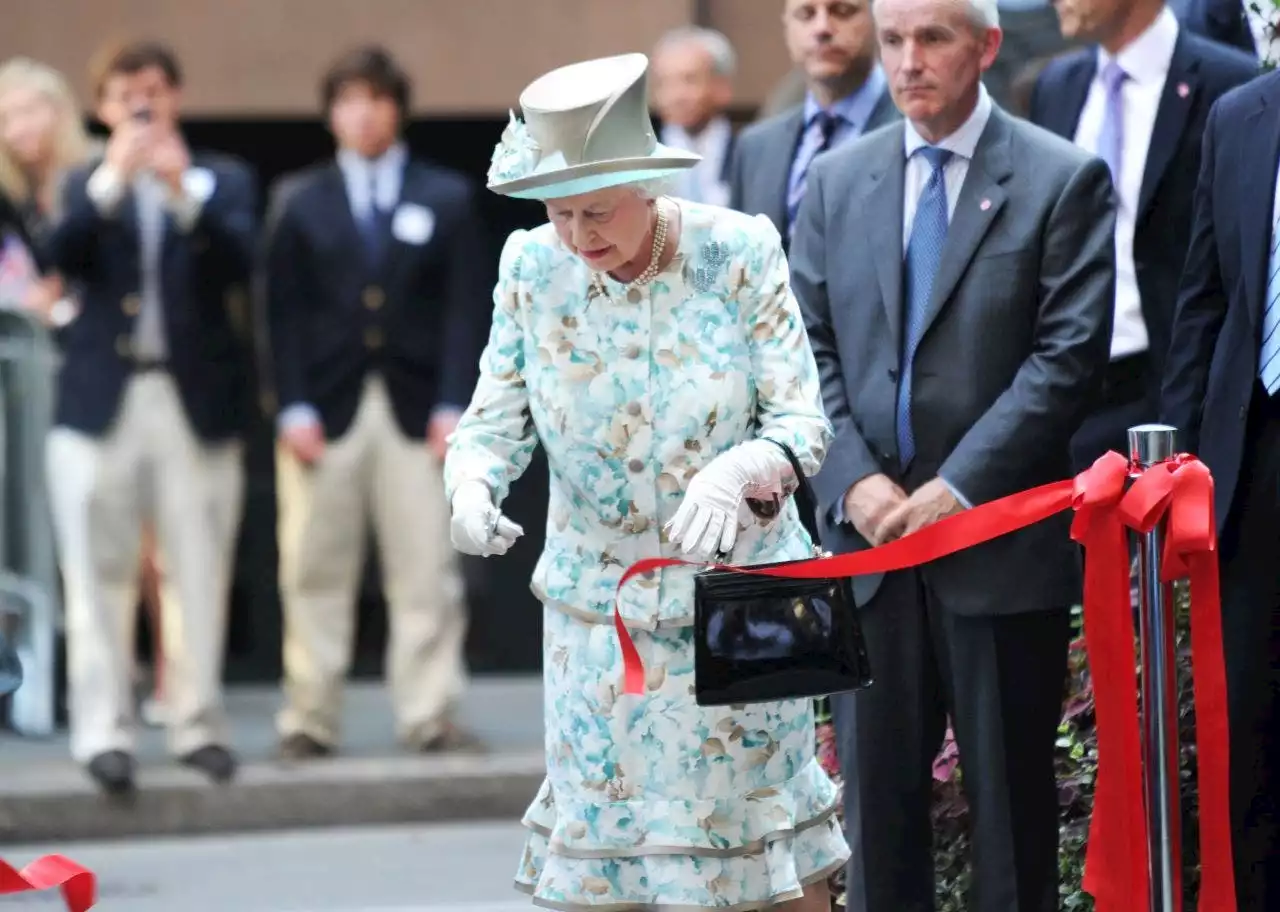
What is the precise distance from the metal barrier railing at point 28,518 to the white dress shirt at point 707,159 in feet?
7.65

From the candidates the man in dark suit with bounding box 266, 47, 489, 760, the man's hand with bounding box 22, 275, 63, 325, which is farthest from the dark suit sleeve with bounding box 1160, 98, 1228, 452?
the man's hand with bounding box 22, 275, 63, 325

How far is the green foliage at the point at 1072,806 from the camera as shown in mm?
5711

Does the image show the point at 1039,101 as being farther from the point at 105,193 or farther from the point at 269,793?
the point at 269,793

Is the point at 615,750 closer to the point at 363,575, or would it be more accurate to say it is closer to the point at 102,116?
the point at 102,116

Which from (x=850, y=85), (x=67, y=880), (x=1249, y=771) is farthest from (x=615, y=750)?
(x=850, y=85)

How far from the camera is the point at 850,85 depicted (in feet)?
22.3

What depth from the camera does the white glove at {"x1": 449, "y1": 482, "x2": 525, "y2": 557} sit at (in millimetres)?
4543

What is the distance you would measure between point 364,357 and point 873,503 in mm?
3513

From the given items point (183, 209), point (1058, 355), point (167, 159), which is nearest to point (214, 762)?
point (183, 209)

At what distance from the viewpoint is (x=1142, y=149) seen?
625 centimetres

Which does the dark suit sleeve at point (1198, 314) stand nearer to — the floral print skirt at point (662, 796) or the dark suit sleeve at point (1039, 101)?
the dark suit sleeve at point (1039, 101)

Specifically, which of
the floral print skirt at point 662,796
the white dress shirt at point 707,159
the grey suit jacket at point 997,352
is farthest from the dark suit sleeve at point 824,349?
the white dress shirt at point 707,159

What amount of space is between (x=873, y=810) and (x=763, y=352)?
4.12 feet

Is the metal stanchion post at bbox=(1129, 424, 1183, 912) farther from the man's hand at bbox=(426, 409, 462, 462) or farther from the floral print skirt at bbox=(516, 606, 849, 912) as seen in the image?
the man's hand at bbox=(426, 409, 462, 462)
